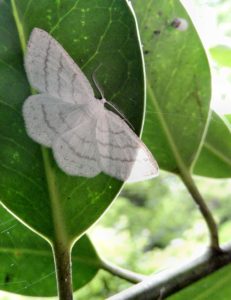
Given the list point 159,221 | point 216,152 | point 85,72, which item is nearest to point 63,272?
point 85,72

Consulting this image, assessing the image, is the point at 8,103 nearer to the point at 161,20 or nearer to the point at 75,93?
the point at 75,93

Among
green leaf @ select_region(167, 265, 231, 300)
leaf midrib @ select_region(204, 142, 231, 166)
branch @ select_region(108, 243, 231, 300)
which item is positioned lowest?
green leaf @ select_region(167, 265, 231, 300)

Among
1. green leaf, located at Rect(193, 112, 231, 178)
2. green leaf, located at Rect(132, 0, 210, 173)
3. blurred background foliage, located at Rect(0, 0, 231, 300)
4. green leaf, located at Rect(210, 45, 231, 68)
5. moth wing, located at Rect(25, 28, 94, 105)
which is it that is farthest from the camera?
blurred background foliage, located at Rect(0, 0, 231, 300)

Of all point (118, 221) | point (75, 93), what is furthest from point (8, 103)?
point (118, 221)

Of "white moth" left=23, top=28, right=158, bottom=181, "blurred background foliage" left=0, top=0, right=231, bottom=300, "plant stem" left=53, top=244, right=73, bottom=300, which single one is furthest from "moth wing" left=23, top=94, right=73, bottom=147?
Answer: "blurred background foliage" left=0, top=0, right=231, bottom=300

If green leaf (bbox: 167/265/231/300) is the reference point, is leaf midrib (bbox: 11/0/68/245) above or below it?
above

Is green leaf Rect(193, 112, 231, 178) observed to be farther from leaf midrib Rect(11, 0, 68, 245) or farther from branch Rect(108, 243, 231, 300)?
leaf midrib Rect(11, 0, 68, 245)

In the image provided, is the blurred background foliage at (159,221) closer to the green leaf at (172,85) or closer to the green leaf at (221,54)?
the green leaf at (221,54)
